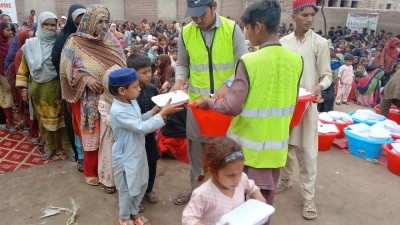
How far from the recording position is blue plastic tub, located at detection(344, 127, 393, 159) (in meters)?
4.11

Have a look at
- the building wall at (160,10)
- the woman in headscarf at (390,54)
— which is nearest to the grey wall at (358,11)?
the building wall at (160,10)

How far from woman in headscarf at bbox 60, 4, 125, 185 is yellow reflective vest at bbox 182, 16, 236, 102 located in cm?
95

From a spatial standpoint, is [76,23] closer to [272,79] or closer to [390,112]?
[272,79]

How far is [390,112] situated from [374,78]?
8.25 ft

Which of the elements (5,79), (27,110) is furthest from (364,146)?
(5,79)

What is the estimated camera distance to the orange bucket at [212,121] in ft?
6.72

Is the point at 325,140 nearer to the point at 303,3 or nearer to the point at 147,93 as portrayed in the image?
the point at 303,3

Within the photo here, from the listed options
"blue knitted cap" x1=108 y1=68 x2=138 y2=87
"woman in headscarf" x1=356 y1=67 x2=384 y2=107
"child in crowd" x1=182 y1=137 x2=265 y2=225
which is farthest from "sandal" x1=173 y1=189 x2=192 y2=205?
"woman in headscarf" x1=356 y1=67 x2=384 y2=107

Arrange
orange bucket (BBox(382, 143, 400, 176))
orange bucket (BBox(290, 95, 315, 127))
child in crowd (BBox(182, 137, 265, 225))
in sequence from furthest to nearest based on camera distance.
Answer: orange bucket (BBox(382, 143, 400, 176)) → orange bucket (BBox(290, 95, 315, 127)) → child in crowd (BBox(182, 137, 265, 225))

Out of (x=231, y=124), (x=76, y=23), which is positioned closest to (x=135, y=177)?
(x=231, y=124)

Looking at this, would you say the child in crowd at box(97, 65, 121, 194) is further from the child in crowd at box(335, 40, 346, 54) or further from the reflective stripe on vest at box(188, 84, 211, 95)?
the child in crowd at box(335, 40, 346, 54)

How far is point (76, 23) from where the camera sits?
325 cm

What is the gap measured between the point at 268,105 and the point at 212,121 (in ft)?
1.45

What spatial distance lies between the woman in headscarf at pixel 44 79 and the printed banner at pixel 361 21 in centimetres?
1448
